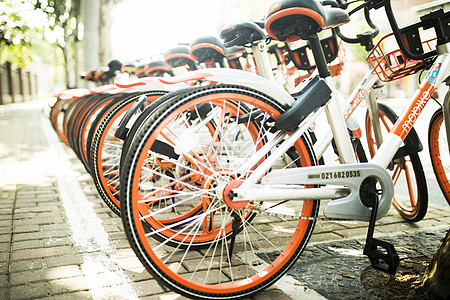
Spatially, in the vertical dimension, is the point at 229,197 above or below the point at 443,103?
below

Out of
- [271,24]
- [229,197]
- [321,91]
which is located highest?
[271,24]

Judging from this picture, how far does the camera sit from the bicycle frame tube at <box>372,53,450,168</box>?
2.73 metres

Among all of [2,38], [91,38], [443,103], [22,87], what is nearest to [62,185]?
[443,103]

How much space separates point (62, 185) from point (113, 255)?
2540mm

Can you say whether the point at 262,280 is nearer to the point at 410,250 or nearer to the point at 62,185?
the point at 410,250

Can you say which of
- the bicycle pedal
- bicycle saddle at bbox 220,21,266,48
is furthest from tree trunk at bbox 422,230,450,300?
bicycle saddle at bbox 220,21,266,48

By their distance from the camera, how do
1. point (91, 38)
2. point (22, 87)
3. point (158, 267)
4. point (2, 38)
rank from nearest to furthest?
point (158, 267) → point (91, 38) → point (2, 38) → point (22, 87)

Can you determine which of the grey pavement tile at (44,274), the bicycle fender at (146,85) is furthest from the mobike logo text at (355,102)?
the grey pavement tile at (44,274)

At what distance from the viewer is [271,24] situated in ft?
8.41

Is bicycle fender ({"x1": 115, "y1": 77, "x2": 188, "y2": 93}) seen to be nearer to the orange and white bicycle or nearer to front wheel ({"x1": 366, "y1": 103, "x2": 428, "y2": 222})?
the orange and white bicycle

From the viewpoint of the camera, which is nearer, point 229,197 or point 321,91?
point 229,197

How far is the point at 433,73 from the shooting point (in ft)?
9.32

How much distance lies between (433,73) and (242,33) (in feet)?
4.02

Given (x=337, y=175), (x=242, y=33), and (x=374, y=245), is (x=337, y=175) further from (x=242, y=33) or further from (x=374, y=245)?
(x=242, y=33)
